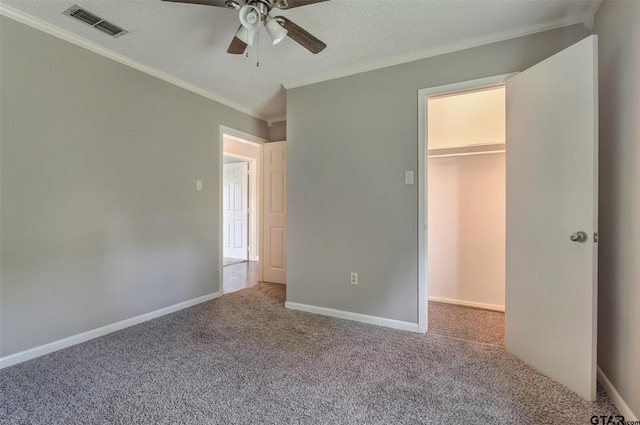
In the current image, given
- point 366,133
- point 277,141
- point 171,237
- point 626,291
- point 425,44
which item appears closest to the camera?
point 626,291

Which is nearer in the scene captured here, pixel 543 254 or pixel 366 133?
pixel 543 254

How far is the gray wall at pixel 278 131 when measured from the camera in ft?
14.3

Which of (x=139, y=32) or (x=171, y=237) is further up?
(x=139, y=32)

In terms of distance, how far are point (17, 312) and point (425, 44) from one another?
362cm

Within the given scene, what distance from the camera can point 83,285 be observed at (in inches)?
93.7

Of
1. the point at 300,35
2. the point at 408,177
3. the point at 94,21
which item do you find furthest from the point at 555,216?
the point at 94,21

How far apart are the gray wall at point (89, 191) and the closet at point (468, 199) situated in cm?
270

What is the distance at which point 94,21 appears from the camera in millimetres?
2109

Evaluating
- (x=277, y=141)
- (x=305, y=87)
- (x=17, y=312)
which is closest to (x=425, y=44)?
(x=305, y=87)

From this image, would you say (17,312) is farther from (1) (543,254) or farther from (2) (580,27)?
(2) (580,27)

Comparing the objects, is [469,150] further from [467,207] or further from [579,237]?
[579,237]

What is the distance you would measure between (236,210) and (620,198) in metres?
5.87

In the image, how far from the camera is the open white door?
5.25 ft

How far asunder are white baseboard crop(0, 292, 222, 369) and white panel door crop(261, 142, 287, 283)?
125 cm
